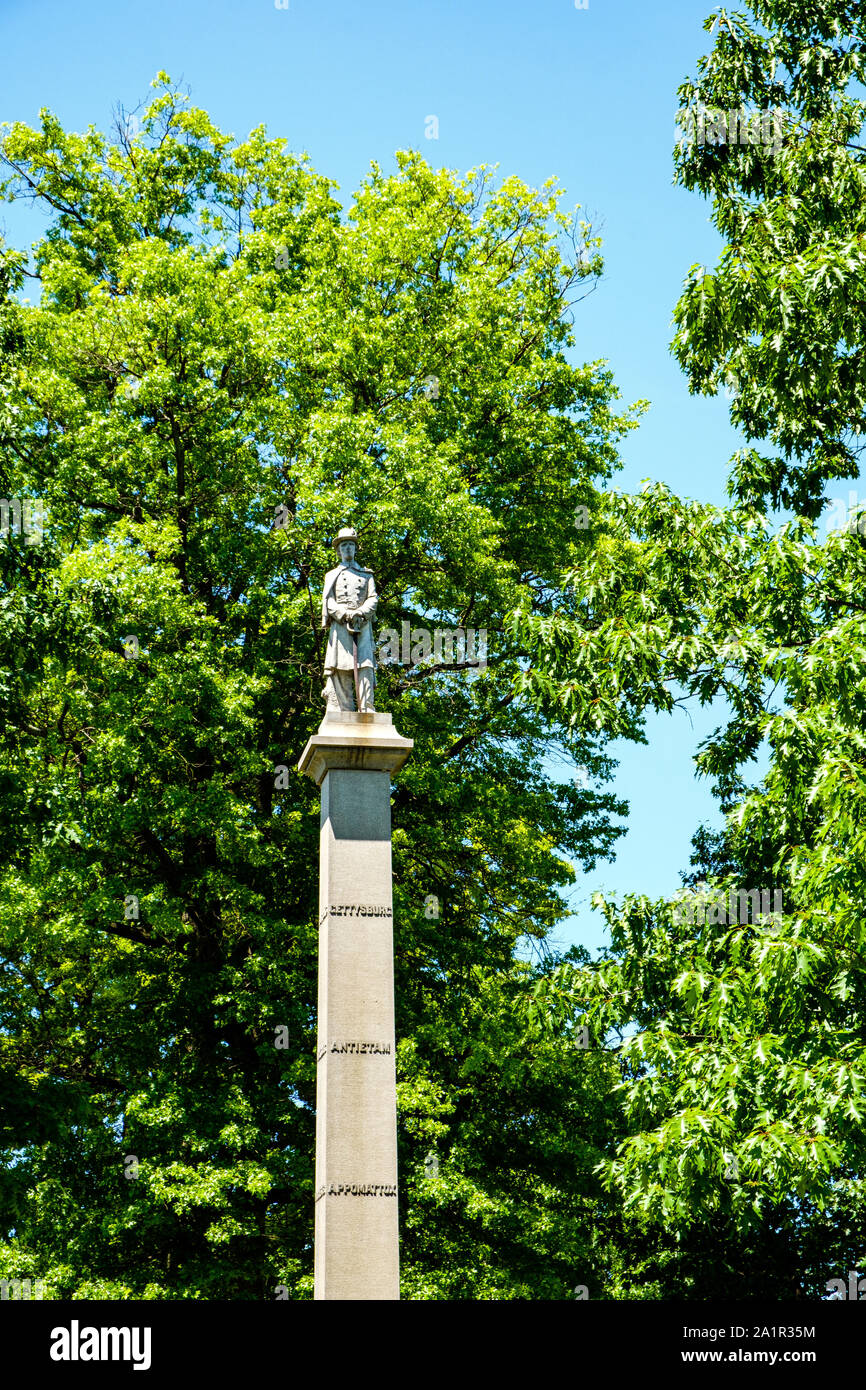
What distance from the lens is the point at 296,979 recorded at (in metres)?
17.3

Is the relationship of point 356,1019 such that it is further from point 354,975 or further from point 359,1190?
point 359,1190

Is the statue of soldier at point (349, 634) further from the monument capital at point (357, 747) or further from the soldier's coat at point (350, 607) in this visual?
the monument capital at point (357, 747)

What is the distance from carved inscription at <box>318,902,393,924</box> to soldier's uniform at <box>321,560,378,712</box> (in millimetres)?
1577

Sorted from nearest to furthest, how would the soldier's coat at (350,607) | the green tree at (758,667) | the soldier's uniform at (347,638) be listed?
the green tree at (758,667) < the soldier's uniform at (347,638) < the soldier's coat at (350,607)

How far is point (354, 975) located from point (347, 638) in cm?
276

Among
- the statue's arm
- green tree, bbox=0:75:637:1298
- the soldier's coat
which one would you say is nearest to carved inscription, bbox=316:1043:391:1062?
the soldier's coat

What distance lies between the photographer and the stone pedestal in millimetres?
9609

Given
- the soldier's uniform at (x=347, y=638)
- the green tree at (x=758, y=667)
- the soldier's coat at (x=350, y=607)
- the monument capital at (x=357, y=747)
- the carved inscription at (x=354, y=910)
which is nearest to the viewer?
the green tree at (x=758, y=667)

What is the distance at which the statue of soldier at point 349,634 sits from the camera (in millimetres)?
11406

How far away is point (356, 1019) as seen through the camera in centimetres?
1014

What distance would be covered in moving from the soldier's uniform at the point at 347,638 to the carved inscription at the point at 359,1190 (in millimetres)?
3508

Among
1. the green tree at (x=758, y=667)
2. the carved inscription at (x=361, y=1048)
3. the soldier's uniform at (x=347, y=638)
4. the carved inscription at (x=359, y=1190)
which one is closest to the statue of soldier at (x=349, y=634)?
the soldier's uniform at (x=347, y=638)
